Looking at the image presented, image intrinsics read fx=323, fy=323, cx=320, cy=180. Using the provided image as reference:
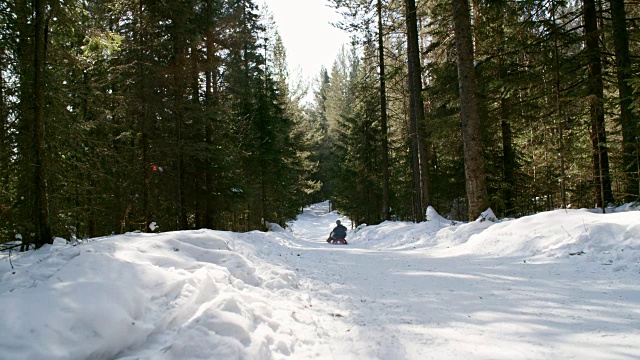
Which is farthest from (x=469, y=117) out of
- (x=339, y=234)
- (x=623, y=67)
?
(x=339, y=234)

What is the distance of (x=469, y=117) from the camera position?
30.5ft

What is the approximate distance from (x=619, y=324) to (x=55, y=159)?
8.97 metres

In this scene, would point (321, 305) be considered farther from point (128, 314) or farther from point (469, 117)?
point (469, 117)

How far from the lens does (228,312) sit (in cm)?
286

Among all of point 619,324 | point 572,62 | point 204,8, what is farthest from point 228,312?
point 204,8

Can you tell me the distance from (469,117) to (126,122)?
1306cm

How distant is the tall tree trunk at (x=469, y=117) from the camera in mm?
9234

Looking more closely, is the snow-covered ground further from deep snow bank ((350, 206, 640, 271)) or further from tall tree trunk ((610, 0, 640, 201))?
tall tree trunk ((610, 0, 640, 201))

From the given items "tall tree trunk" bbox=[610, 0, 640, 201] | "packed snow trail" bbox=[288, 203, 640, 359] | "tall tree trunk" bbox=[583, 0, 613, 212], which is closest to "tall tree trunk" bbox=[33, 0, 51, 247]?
"packed snow trail" bbox=[288, 203, 640, 359]

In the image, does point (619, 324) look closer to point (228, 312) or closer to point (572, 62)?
point (228, 312)

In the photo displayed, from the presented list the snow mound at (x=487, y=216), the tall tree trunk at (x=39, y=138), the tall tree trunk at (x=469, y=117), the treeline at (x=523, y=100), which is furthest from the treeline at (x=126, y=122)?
the snow mound at (x=487, y=216)

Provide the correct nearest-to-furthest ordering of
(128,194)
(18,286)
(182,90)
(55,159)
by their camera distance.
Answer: (18,286), (55,159), (128,194), (182,90)

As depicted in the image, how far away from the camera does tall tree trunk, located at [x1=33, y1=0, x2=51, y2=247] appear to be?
5496 millimetres

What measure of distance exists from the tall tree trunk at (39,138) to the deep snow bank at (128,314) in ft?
6.03
